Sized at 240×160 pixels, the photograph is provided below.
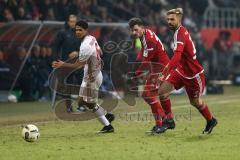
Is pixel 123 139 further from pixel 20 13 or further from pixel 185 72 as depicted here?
pixel 20 13

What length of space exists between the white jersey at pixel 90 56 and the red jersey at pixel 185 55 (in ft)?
5.47

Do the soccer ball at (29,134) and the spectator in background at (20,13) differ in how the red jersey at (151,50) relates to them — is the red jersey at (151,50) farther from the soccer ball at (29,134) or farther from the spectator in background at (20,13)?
the spectator in background at (20,13)

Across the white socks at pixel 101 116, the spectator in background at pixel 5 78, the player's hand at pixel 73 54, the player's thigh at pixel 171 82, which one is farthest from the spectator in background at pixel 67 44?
the player's thigh at pixel 171 82

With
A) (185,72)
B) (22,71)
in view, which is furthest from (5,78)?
(185,72)

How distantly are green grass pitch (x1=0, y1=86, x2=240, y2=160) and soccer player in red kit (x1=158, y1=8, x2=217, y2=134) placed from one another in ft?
2.05

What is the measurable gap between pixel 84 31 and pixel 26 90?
941 cm

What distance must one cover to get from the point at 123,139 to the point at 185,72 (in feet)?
5.52

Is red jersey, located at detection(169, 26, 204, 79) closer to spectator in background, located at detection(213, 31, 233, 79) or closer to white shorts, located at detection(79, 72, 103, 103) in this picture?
white shorts, located at detection(79, 72, 103, 103)

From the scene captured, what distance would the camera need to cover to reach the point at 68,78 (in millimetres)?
19484

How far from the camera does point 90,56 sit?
14.2 metres

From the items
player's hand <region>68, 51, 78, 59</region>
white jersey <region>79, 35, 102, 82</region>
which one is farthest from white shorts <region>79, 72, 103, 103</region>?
player's hand <region>68, 51, 78, 59</region>

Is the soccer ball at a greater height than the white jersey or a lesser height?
lesser

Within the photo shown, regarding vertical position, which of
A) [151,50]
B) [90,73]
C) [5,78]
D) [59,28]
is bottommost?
[5,78]

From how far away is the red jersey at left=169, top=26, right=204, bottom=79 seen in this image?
13.3 metres
